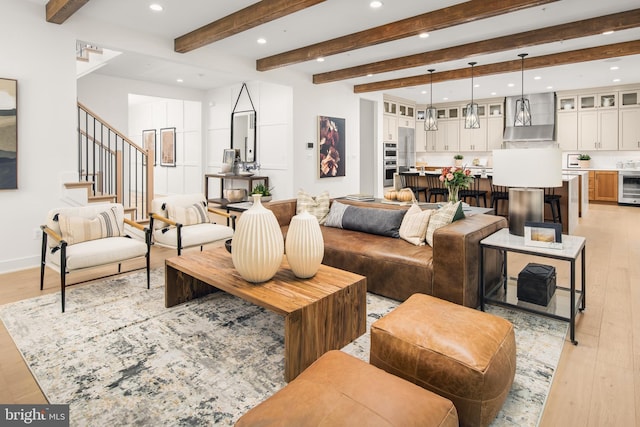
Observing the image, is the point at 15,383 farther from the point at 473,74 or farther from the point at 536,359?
the point at 473,74

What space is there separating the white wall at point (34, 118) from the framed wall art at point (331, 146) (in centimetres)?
441

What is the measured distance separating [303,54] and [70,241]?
155 inches

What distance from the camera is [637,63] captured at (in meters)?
6.70

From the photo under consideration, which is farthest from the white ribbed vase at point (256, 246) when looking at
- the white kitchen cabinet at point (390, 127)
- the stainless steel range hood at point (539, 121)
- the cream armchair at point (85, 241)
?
the stainless steel range hood at point (539, 121)

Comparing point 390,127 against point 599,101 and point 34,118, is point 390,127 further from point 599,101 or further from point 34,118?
point 34,118

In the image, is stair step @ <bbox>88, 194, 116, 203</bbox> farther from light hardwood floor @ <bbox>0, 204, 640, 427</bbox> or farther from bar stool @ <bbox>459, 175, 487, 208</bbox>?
bar stool @ <bbox>459, 175, 487, 208</bbox>

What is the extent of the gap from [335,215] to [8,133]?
347 cm

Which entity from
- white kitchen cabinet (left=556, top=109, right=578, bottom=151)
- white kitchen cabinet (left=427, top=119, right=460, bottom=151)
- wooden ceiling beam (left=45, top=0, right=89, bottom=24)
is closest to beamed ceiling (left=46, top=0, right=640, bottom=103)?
wooden ceiling beam (left=45, top=0, right=89, bottom=24)

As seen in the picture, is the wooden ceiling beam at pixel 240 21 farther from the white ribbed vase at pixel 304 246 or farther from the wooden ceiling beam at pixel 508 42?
the wooden ceiling beam at pixel 508 42

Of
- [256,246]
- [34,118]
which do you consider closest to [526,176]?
[256,246]

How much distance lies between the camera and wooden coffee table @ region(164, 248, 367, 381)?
2047mm

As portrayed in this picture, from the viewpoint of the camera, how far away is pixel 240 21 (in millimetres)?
4211

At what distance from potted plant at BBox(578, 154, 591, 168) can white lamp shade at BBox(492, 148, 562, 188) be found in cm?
824

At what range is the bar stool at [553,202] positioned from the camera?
5.93 metres
